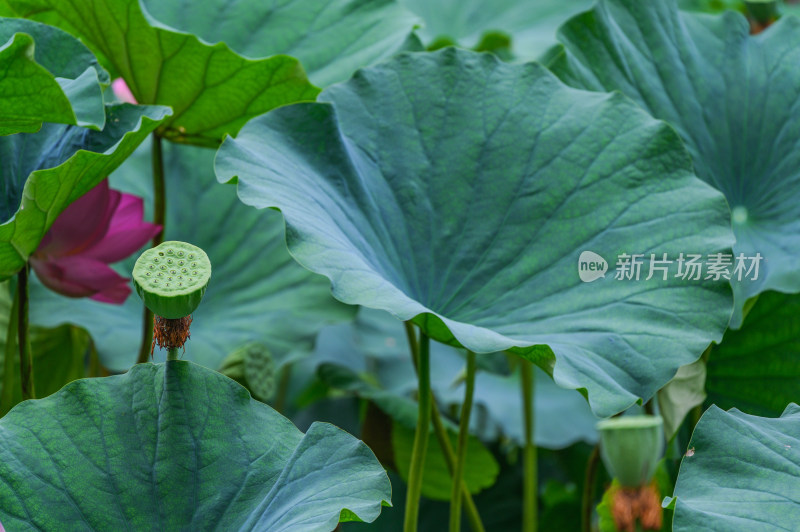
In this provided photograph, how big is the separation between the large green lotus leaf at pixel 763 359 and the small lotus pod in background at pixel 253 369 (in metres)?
0.59

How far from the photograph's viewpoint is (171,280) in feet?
2.15

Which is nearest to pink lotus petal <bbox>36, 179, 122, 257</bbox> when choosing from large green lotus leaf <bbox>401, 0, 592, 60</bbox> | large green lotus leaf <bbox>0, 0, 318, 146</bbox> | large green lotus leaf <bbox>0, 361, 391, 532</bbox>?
large green lotus leaf <bbox>0, 0, 318, 146</bbox>

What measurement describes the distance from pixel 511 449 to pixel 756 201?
2.43 feet

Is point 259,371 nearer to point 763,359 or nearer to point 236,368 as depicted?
point 236,368

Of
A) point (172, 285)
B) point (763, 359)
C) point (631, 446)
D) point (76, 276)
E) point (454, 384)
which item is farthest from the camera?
point (454, 384)

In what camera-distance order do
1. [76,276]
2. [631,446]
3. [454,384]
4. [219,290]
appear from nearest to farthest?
[631,446] → [76,276] → [219,290] → [454,384]

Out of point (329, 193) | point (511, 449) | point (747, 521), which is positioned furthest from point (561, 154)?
point (511, 449)

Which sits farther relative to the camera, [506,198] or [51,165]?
[506,198]

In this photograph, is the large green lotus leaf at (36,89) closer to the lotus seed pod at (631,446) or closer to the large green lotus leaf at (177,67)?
the large green lotus leaf at (177,67)

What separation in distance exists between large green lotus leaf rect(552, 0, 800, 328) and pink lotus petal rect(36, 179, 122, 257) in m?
0.60

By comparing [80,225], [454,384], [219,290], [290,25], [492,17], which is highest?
[290,25]

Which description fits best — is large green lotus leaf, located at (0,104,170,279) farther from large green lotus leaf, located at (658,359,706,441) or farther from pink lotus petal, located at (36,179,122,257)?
large green lotus leaf, located at (658,359,706,441)

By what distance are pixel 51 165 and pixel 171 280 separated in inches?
11.7

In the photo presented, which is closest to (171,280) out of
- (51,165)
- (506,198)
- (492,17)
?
(51,165)
